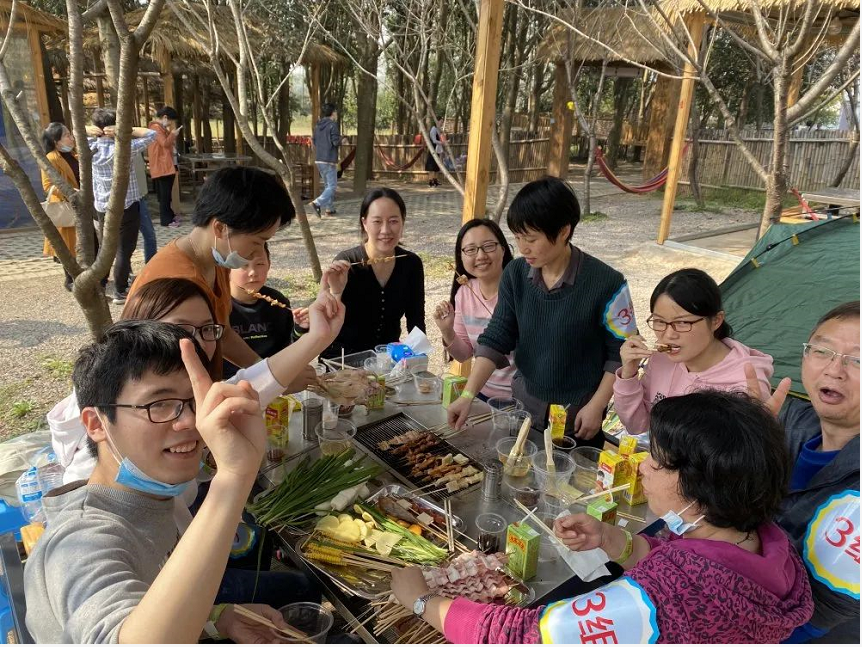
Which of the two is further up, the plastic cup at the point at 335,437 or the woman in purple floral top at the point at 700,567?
the woman in purple floral top at the point at 700,567

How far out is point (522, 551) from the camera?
1728 mm

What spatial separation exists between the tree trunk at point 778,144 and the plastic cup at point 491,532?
3.27 metres

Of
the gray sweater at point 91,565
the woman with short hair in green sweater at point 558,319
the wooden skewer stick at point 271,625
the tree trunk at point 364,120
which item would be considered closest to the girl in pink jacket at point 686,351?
the woman with short hair in green sweater at point 558,319

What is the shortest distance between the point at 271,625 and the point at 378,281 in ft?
7.49

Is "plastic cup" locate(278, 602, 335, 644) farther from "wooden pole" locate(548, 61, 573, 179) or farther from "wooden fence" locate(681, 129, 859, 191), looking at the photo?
"wooden pole" locate(548, 61, 573, 179)

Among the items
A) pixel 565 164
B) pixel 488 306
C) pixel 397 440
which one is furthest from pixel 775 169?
pixel 565 164

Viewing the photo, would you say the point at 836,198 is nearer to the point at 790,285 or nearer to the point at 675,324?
the point at 790,285

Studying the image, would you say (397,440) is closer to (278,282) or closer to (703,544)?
(703,544)

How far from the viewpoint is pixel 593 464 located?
2.30 meters

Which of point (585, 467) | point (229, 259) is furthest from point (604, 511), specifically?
point (229, 259)

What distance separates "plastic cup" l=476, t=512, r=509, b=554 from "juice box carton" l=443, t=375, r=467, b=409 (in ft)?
2.70

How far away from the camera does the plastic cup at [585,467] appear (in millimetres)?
Result: 2213

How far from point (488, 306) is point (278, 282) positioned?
4.47 meters

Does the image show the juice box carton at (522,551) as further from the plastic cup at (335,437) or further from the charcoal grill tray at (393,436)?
the plastic cup at (335,437)
